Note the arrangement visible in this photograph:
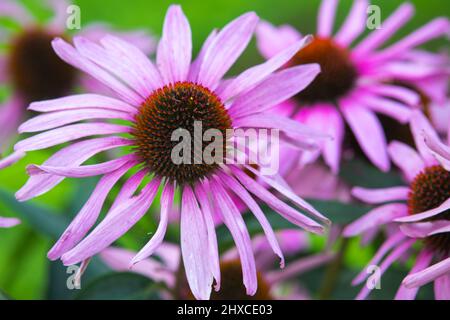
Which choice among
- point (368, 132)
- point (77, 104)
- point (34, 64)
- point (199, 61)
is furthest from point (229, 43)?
point (34, 64)

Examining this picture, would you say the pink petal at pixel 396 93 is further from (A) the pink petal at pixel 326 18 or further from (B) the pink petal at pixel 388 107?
(A) the pink petal at pixel 326 18

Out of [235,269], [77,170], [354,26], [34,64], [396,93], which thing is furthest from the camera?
[34,64]

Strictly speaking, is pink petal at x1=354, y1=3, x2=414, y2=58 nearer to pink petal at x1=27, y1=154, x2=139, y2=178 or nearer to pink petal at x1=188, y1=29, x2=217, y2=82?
pink petal at x1=188, y1=29, x2=217, y2=82

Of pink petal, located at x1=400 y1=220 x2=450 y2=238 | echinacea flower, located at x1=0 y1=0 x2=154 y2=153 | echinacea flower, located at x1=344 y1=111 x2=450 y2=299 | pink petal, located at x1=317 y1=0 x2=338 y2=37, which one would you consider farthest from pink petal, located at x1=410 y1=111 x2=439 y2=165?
echinacea flower, located at x1=0 y1=0 x2=154 y2=153

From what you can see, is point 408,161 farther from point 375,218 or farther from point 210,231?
point 210,231

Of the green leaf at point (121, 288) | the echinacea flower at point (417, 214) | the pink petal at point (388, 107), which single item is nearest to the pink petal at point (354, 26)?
the pink petal at point (388, 107)

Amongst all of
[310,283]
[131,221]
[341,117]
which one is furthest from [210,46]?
[310,283]
